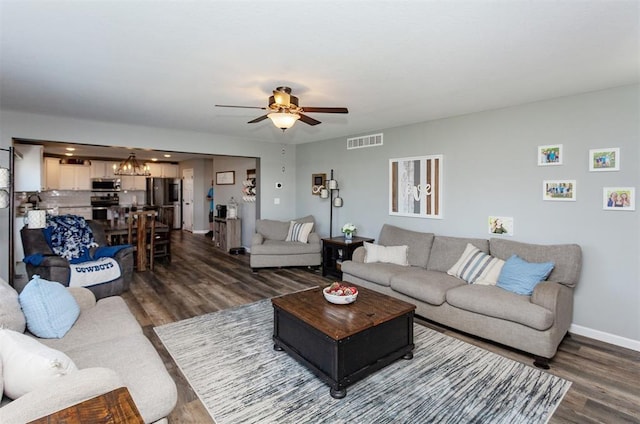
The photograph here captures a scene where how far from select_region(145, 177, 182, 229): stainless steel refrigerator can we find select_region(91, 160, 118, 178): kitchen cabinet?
3.57 feet

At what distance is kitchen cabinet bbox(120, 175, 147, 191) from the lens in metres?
9.73

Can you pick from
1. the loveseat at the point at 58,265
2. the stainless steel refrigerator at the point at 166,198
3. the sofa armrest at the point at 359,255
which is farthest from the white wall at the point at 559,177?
the stainless steel refrigerator at the point at 166,198

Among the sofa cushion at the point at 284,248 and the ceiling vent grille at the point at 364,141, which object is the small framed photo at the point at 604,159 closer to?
the ceiling vent grille at the point at 364,141

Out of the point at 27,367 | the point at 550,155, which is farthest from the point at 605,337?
the point at 27,367

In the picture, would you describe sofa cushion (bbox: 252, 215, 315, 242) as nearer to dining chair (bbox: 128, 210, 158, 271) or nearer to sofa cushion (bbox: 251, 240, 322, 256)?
sofa cushion (bbox: 251, 240, 322, 256)

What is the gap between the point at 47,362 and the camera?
142cm

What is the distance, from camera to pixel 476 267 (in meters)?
3.61

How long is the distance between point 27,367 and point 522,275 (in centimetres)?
371

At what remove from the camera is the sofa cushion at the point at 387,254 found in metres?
4.41

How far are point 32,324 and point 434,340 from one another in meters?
3.23

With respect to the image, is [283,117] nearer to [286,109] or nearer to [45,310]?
[286,109]

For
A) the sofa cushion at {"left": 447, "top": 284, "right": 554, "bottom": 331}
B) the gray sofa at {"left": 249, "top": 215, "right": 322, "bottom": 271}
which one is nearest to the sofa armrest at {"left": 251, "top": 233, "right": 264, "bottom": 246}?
the gray sofa at {"left": 249, "top": 215, "right": 322, "bottom": 271}

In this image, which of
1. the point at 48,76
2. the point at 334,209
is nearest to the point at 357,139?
the point at 334,209

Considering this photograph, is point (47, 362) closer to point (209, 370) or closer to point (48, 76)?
point (209, 370)
